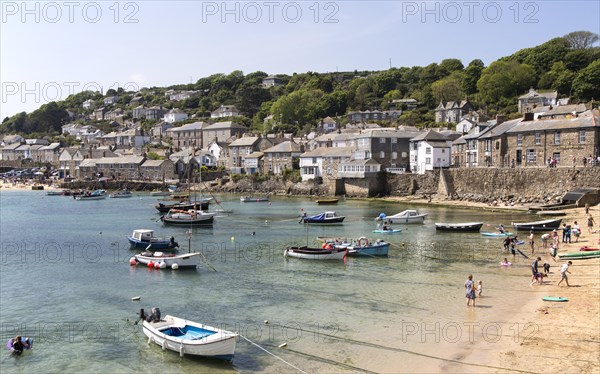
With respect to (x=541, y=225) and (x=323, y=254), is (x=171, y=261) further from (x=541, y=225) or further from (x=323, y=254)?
(x=541, y=225)

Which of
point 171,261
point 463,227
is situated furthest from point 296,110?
point 171,261

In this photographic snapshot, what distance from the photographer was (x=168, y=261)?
3369cm

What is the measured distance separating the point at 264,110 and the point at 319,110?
24.2m

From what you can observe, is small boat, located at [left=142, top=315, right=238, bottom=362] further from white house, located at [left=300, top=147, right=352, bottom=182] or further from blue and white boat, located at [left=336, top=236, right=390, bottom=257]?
white house, located at [left=300, top=147, right=352, bottom=182]

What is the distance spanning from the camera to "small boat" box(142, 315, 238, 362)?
1873 centimetres

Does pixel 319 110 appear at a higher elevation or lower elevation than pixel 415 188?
higher

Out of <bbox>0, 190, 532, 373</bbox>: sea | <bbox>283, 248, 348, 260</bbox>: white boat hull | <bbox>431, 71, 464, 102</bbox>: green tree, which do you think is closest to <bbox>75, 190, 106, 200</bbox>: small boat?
<bbox>0, 190, 532, 373</bbox>: sea

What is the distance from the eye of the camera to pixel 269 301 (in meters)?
26.1

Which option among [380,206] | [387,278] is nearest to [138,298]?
[387,278]

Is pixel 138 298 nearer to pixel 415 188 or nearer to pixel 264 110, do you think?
pixel 415 188

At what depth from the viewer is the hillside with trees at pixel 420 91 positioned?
111000mm

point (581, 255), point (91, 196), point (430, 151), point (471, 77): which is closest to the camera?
point (581, 255)

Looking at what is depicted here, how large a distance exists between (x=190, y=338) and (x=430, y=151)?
6204 cm

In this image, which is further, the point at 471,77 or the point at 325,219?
the point at 471,77
